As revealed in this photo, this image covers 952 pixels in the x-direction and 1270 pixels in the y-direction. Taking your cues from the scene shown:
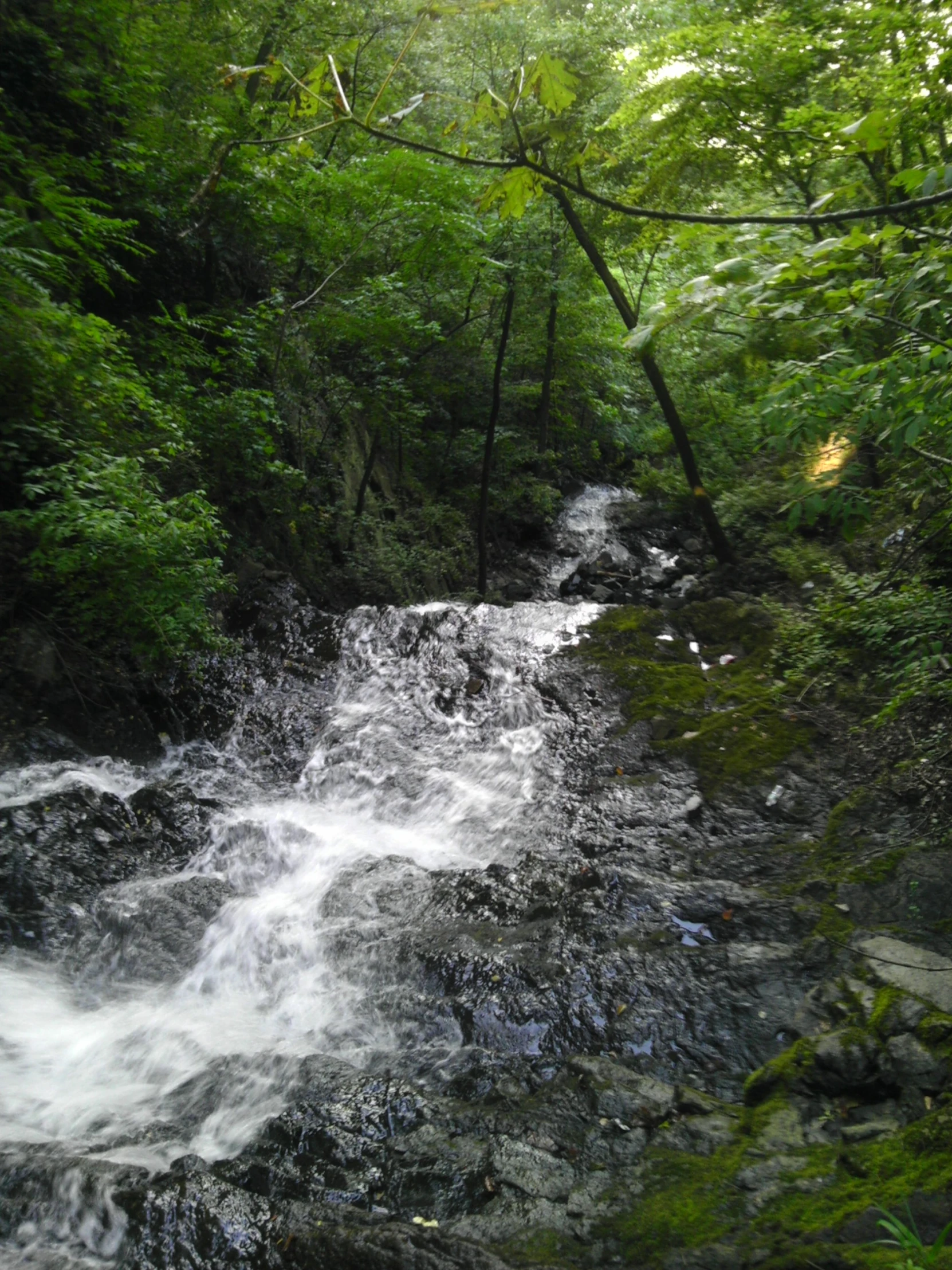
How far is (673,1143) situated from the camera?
3049 millimetres

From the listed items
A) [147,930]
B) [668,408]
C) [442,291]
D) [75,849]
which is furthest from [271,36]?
[147,930]

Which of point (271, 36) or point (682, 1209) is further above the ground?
point (271, 36)

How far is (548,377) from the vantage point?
16.7 metres

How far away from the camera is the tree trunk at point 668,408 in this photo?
1083 cm

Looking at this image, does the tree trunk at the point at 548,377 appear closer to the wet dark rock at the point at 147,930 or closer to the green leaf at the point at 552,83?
the wet dark rock at the point at 147,930

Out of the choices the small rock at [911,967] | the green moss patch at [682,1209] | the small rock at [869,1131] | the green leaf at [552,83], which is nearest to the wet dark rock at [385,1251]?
the green moss patch at [682,1209]

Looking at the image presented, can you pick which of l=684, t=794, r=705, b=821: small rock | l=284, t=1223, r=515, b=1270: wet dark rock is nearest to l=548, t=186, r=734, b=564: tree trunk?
l=684, t=794, r=705, b=821: small rock

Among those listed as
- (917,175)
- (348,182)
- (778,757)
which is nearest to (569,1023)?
(778,757)

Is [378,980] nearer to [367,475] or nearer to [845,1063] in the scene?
[845,1063]

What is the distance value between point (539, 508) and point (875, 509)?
881cm

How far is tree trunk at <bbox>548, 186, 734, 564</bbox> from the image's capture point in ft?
→ 35.5

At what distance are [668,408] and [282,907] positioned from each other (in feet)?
29.1

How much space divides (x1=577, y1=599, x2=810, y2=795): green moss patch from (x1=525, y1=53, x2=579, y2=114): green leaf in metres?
5.56

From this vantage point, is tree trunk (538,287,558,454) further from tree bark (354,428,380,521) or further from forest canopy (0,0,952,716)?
tree bark (354,428,380,521)
